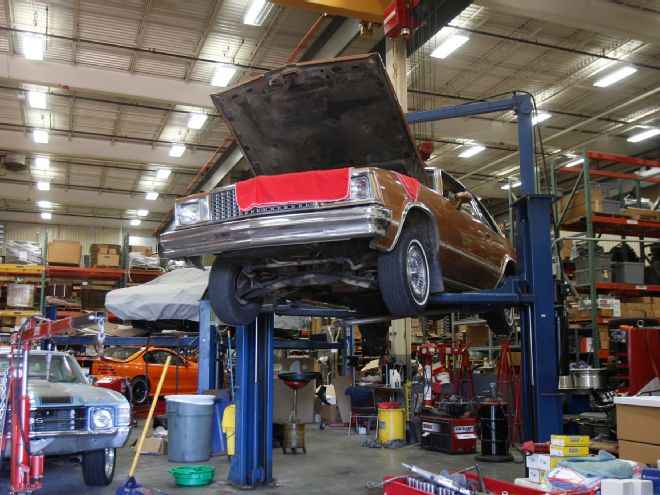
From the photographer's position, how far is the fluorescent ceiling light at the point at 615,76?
45.6 feet

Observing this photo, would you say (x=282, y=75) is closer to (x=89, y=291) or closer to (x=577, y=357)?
(x=577, y=357)

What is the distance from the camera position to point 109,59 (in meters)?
13.4

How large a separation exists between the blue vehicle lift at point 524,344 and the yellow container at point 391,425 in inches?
94.0

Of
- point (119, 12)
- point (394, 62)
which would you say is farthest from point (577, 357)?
point (119, 12)

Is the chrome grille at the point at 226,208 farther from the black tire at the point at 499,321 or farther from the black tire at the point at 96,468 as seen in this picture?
the black tire at the point at 499,321

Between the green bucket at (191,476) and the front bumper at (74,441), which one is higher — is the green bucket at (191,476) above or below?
below

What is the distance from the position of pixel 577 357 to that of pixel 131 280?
39.4ft

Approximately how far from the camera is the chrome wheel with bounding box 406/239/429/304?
4.59 meters

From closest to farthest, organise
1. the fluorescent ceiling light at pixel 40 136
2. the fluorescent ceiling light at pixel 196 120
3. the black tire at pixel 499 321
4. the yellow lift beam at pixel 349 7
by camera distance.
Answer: the black tire at pixel 499 321 → the yellow lift beam at pixel 349 7 → the fluorescent ceiling light at pixel 196 120 → the fluorescent ceiling light at pixel 40 136

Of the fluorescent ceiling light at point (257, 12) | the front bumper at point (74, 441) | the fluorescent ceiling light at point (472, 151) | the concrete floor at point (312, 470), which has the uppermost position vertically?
the fluorescent ceiling light at point (257, 12)

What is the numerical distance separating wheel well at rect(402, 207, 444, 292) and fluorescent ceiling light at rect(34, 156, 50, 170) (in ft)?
56.1

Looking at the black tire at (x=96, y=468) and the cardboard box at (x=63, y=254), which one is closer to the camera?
the black tire at (x=96, y=468)

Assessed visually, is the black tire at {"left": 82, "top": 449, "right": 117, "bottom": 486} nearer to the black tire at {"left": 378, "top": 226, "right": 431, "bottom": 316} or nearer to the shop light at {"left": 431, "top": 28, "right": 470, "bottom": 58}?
the black tire at {"left": 378, "top": 226, "right": 431, "bottom": 316}

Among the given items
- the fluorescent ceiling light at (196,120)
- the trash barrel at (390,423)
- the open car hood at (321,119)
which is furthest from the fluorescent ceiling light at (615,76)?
the open car hood at (321,119)
